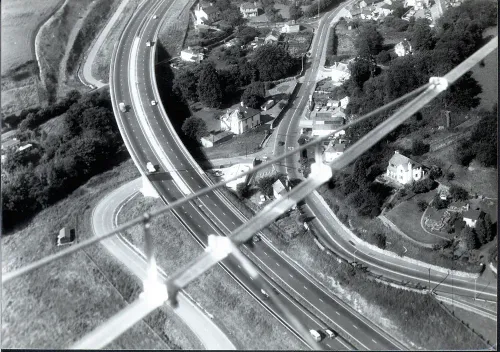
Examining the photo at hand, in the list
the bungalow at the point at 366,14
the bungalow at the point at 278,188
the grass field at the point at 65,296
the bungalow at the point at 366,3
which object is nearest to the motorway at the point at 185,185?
the bungalow at the point at 278,188

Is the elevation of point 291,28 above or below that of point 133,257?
below

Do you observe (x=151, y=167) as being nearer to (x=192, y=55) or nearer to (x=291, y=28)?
(x=192, y=55)

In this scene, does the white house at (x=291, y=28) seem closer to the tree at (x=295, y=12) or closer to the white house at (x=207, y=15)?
the tree at (x=295, y=12)

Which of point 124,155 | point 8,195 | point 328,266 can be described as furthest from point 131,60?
point 328,266

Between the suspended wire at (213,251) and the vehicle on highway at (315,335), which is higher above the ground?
the suspended wire at (213,251)

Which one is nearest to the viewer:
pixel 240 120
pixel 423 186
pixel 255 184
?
pixel 423 186

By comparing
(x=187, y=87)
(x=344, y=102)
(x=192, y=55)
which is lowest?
(x=192, y=55)

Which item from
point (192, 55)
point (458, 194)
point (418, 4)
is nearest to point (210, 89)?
point (192, 55)

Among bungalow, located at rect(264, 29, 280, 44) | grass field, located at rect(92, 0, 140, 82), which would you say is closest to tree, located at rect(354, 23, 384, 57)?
bungalow, located at rect(264, 29, 280, 44)
